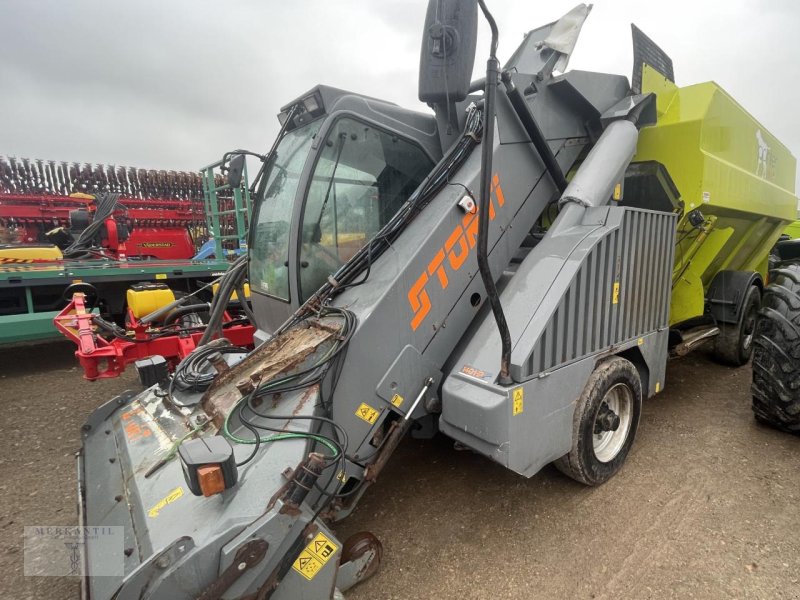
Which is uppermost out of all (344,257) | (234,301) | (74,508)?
(344,257)

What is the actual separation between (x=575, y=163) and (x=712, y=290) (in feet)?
7.46

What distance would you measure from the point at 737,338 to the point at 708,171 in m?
2.24

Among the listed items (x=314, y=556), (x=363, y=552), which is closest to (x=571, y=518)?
(x=363, y=552)

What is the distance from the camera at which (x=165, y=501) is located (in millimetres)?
1718

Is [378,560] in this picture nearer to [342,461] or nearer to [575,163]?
[342,461]

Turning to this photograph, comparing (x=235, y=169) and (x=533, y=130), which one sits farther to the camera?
(x=235, y=169)

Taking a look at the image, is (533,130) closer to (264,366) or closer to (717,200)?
(717,200)

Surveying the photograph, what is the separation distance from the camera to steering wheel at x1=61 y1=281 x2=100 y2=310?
5.14m

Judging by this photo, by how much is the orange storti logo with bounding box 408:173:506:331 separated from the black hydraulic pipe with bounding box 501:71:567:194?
17.4 inches

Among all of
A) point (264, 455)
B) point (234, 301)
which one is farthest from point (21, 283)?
point (264, 455)

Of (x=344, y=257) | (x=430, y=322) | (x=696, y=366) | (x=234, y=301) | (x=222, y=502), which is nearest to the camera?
(x=222, y=502)

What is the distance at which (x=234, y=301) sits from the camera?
5.21m

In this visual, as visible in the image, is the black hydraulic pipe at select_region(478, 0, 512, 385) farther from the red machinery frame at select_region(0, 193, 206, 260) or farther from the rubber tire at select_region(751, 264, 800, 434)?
the red machinery frame at select_region(0, 193, 206, 260)

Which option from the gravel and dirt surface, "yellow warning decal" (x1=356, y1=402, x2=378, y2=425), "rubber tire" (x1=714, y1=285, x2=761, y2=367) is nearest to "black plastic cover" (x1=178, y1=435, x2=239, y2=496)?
"yellow warning decal" (x1=356, y1=402, x2=378, y2=425)
